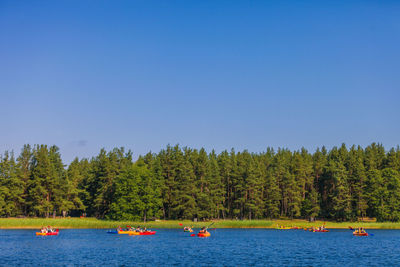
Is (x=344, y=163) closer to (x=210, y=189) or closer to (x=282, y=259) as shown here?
(x=210, y=189)

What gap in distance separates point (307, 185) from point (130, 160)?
6572 cm

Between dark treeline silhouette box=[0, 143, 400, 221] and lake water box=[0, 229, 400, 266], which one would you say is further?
dark treeline silhouette box=[0, 143, 400, 221]

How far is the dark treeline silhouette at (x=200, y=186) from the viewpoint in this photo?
125 m

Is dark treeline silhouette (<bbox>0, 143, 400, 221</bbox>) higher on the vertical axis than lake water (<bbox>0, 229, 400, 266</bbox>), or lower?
higher

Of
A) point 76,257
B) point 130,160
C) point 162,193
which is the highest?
point 130,160

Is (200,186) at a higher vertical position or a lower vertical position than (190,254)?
higher

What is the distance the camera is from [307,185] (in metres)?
155

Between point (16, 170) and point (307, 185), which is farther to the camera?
point (307, 185)

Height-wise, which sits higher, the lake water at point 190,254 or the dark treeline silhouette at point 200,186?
the dark treeline silhouette at point 200,186

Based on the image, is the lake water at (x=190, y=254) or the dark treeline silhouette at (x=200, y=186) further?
the dark treeline silhouette at (x=200, y=186)

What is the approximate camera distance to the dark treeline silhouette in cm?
12462

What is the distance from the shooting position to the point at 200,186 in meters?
A: 138

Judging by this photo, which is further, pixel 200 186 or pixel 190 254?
pixel 200 186

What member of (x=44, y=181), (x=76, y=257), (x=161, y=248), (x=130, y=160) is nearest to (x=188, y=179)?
(x=130, y=160)
